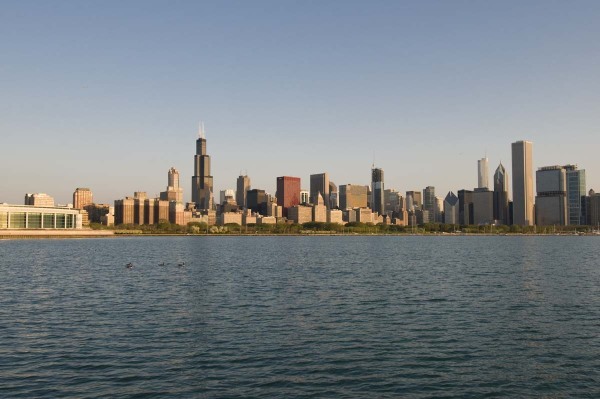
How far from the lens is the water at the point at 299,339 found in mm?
33031

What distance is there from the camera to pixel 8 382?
1313 inches

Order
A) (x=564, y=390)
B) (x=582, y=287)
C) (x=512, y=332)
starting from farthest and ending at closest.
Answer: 1. (x=582, y=287)
2. (x=512, y=332)
3. (x=564, y=390)

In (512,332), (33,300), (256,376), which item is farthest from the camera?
(33,300)

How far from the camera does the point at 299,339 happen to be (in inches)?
1746

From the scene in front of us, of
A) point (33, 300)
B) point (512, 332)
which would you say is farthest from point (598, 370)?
point (33, 300)

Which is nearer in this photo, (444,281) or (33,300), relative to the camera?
(33,300)

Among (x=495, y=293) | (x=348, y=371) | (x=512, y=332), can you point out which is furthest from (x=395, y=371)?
(x=495, y=293)

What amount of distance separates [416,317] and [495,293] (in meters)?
22.0

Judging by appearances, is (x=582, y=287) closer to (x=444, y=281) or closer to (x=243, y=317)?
(x=444, y=281)

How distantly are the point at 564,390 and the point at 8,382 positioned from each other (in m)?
32.9

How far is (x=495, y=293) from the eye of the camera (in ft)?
233

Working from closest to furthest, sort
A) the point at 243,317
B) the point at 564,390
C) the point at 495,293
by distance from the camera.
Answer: the point at 564,390, the point at 243,317, the point at 495,293

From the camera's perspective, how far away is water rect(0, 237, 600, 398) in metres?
33.0

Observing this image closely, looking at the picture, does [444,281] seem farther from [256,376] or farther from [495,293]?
[256,376]
